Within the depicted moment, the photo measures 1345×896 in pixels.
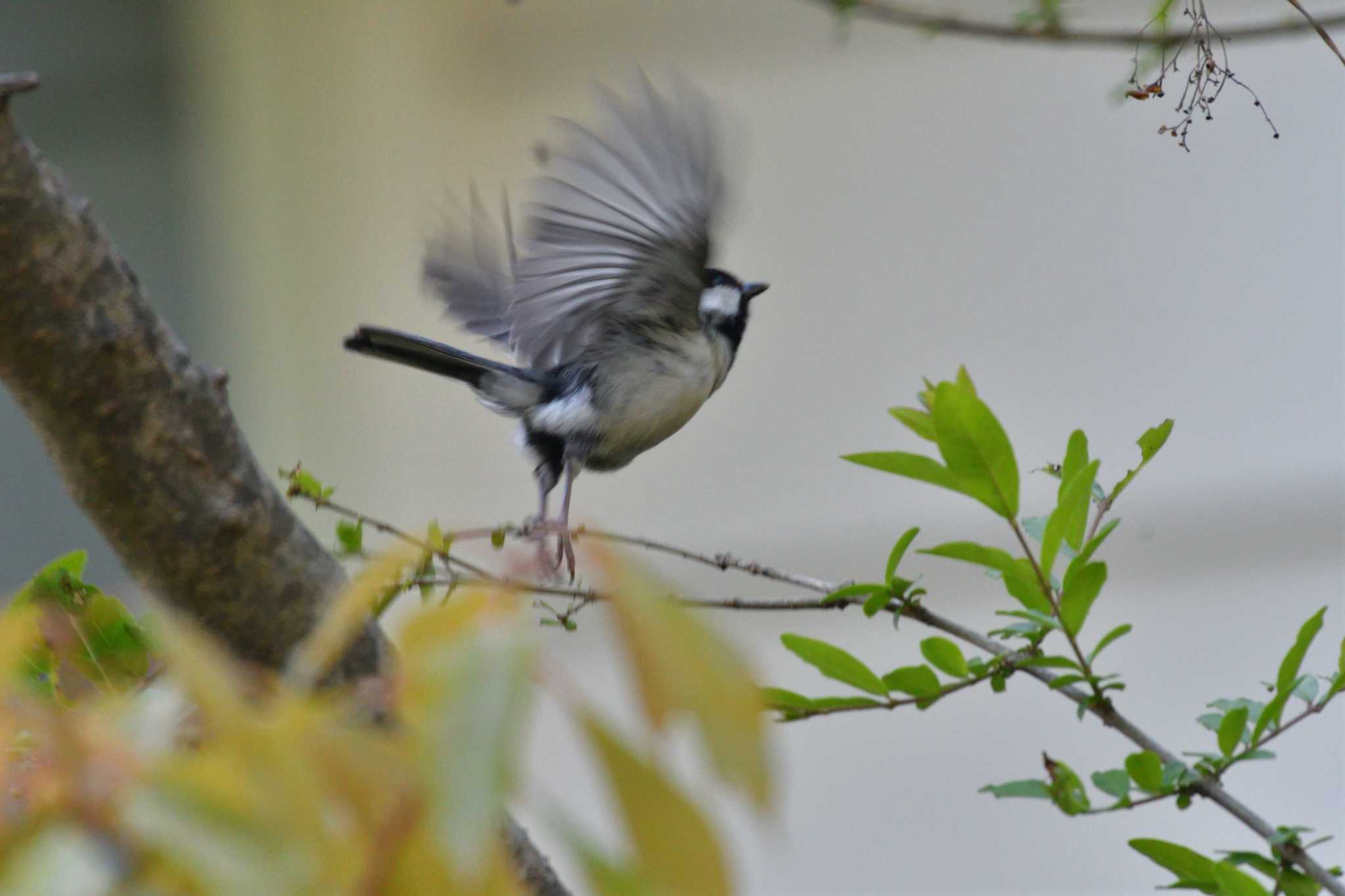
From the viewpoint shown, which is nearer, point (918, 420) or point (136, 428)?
point (136, 428)

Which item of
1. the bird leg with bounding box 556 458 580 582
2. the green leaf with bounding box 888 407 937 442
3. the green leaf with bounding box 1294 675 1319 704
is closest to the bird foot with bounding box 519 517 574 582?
the bird leg with bounding box 556 458 580 582

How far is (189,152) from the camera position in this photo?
128 inches

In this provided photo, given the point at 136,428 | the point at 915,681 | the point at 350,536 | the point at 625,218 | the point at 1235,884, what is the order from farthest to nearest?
the point at 625,218
the point at 350,536
the point at 915,681
the point at 1235,884
the point at 136,428

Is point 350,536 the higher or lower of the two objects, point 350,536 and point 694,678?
the higher

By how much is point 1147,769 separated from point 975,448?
7.8 inches

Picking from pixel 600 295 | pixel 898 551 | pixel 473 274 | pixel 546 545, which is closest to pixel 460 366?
pixel 473 274

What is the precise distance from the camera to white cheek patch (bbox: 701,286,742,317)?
152cm

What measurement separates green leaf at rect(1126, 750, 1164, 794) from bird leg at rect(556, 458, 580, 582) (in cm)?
33

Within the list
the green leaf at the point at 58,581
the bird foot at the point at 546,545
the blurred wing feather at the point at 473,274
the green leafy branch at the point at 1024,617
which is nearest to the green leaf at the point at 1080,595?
the green leafy branch at the point at 1024,617

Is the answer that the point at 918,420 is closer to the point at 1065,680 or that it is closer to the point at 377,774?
the point at 1065,680

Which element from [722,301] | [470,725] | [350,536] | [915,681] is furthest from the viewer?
[722,301]

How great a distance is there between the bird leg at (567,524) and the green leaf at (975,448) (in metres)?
0.21

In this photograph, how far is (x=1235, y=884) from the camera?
0.74 m

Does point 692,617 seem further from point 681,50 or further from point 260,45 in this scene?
point 260,45
